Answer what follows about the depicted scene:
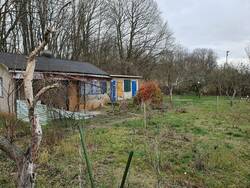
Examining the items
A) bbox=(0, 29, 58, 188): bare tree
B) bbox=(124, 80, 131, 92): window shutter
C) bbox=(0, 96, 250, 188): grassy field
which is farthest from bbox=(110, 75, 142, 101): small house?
bbox=(0, 29, 58, 188): bare tree

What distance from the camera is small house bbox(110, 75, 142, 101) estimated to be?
77.2ft

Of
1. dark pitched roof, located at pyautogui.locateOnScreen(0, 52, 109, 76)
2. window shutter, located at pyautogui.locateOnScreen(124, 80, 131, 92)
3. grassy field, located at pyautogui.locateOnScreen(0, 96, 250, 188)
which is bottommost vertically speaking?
grassy field, located at pyautogui.locateOnScreen(0, 96, 250, 188)

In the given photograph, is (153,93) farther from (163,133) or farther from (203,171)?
(203,171)

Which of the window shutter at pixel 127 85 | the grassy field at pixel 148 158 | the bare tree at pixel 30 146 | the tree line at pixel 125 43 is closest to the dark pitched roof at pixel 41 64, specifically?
the tree line at pixel 125 43

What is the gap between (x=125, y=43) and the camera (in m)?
34.8

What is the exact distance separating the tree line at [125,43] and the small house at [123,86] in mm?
3766

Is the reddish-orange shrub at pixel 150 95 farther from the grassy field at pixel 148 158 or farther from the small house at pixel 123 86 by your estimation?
the grassy field at pixel 148 158

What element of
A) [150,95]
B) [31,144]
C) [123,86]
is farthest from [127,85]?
[31,144]

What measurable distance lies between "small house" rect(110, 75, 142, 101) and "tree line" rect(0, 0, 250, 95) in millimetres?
3766

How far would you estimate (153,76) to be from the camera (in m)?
34.6

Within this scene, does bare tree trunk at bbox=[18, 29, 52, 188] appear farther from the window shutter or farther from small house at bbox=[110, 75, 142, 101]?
the window shutter

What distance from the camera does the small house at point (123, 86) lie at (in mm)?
23519

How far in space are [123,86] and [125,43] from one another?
36.8 ft

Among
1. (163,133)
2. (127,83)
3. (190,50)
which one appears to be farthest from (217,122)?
(190,50)
